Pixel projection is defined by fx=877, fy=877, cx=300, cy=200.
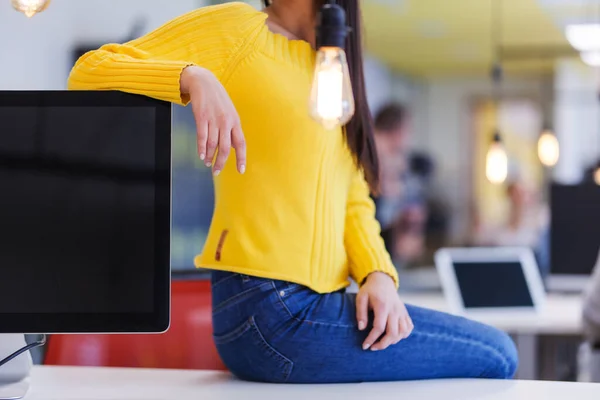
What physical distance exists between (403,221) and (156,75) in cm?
643

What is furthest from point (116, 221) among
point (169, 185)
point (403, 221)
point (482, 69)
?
point (482, 69)

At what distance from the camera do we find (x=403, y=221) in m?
7.54

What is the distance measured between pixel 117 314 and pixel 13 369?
0.23 metres

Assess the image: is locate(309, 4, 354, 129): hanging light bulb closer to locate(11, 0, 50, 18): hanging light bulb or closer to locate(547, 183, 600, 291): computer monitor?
locate(11, 0, 50, 18): hanging light bulb

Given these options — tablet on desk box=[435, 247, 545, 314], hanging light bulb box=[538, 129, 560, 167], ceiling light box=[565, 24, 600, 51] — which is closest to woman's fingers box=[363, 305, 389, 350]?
tablet on desk box=[435, 247, 545, 314]

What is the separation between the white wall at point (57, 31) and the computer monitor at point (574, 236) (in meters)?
1.69

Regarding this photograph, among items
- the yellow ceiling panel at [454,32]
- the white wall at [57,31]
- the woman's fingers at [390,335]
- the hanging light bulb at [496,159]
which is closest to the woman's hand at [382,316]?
the woman's fingers at [390,335]

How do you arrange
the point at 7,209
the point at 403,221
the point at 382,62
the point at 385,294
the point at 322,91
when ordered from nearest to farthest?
the point at 322,91 < the point at 7,209 < the point at 385,294 < the point at 403,221 < the point at 382,62

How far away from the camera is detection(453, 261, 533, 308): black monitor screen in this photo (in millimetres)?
2941

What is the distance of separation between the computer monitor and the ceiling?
12.2ft

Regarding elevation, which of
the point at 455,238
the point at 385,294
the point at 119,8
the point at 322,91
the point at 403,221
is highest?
the point at 119,8

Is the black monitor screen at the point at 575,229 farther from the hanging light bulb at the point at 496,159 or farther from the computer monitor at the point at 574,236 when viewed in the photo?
the hanging light bulb at the point at 496,159

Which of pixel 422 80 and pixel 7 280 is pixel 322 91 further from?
pixel 422 80

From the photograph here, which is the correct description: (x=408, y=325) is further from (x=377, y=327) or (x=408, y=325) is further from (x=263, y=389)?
(x=263, y=389)
